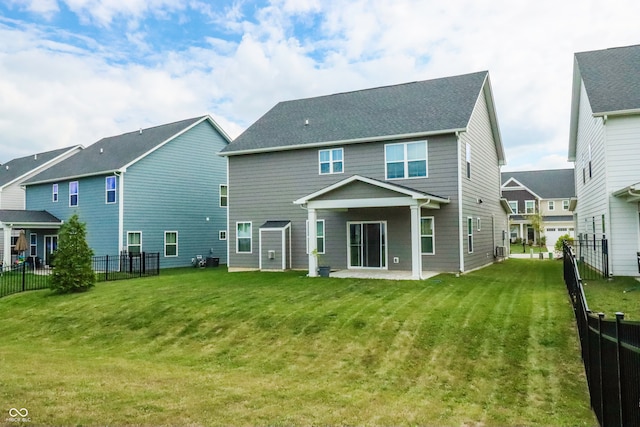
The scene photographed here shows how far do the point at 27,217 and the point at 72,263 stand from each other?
42.9 feet

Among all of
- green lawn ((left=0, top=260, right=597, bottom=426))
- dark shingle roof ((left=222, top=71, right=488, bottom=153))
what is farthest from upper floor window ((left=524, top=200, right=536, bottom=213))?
green lawn ((left=0, top=260, right=597, bottom=426))

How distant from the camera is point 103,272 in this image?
21609mm

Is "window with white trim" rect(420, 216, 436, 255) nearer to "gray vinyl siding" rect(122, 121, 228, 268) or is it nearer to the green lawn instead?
the green lawn

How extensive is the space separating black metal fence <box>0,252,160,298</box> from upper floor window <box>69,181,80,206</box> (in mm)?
4006

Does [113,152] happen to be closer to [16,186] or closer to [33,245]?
[33,245]

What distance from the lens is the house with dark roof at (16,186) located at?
79.5 feet

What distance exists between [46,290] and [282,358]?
12.2 metres

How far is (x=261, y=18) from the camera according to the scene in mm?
17391

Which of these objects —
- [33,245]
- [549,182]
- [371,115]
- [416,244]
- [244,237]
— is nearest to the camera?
[416,244]

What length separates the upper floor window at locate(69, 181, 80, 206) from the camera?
84.1 ft

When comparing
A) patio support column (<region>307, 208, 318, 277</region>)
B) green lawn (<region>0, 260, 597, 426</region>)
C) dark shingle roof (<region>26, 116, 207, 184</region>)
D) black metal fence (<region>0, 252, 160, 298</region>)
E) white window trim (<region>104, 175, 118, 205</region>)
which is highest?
dark shingle roof (<region>26, 116, 207, 184</region>)

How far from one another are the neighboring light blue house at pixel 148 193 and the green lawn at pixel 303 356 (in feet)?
31.7

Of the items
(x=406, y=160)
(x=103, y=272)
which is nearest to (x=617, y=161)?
(x=406, y=160)

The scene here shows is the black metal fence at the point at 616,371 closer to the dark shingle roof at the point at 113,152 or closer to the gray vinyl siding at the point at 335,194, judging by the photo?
the gray vinyl siding at the point at 335,194
